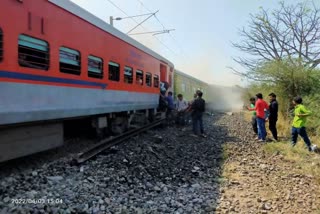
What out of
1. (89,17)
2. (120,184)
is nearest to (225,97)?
(89,17)

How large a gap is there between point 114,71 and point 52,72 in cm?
322

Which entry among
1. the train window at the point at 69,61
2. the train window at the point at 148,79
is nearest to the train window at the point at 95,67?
the train window at the point at 69,61

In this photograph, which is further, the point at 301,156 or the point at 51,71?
the point at 301,156

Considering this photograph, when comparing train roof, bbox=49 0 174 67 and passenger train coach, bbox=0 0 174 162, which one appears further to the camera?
train roof, bbox=49 0 174 67

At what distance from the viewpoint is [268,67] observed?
15.9 metres

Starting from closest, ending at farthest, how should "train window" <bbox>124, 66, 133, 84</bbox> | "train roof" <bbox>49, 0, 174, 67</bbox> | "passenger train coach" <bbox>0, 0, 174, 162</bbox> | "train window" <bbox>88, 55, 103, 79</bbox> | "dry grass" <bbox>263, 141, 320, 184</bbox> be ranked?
1. "passenger train coach" <bbox>0, 0, 174, 162</bbox>
2. "train roof" <bbox>49, 0, 174, 67</bbox>
3. "dry grass" <bbox>263, 141, 320, 184</bbox>
4. "train window" <bbox>88, 55, 103, 79</bbox>
5. "train window" <bbox>124, 66, 133, 84</bbox>

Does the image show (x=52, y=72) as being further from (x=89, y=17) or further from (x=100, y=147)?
(x=100, y=147)

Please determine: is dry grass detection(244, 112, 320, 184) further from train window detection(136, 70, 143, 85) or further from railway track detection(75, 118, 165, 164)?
train window detection(136, 70, 143, 85)

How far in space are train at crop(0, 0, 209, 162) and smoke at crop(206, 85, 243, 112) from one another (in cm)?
2733

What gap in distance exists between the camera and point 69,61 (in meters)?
7.15

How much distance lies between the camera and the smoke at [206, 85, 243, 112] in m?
36.6
